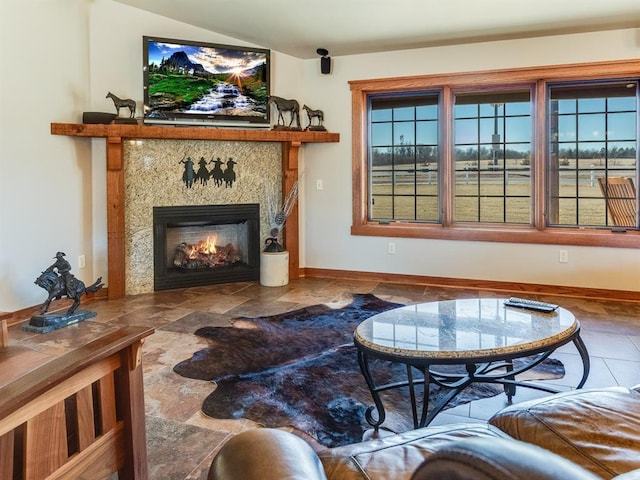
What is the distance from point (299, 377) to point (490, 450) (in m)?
2.23

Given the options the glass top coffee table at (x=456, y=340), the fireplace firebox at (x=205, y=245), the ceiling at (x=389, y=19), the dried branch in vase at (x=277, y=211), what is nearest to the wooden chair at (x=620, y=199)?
the ceiling at (x=389, y=19)

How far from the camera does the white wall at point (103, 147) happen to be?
3.67 meters

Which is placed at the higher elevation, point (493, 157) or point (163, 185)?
point (493, 157)

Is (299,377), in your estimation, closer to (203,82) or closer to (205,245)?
(205,245)

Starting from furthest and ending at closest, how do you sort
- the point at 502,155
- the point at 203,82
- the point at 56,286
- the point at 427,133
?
1. the point at 427,133
2. the point at 502,155
3. the point at 203,82
4. the point at 56,286

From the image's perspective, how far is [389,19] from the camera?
162 inches

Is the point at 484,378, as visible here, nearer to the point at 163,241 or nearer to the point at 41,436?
the point at 41,436

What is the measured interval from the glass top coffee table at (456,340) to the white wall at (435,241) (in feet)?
7.67

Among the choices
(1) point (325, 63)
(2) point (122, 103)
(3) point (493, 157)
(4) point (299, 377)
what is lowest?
(4) point (299, 377)

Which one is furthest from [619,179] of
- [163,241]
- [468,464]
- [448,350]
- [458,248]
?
[468,464]

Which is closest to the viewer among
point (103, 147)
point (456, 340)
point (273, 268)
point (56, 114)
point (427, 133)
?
point (456, 340)

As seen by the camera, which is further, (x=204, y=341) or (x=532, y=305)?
(x=204, y=341)

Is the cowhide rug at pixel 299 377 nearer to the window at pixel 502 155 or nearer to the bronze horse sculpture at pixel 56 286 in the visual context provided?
the bronze horse sculpture at pixel 56 286

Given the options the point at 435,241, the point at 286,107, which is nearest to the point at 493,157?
the point at 435,241
